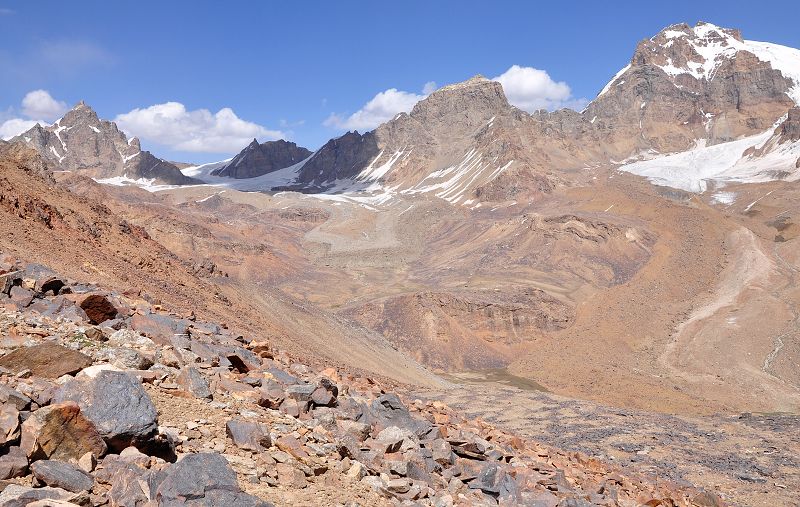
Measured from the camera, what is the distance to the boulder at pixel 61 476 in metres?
4.63

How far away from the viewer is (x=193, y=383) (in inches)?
283

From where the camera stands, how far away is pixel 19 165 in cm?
2434

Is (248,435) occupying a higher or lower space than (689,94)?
lower

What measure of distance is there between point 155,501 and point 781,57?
725 ft

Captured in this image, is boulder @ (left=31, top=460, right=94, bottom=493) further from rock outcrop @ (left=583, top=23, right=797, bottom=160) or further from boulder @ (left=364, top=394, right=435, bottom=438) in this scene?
rock outcrop @ (left=583, top=23, right=797, bottom=160)

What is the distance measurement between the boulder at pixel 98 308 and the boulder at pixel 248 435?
3969mm

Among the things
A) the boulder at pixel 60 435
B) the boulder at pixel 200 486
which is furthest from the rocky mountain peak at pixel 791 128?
the boulder at pixel 60 435

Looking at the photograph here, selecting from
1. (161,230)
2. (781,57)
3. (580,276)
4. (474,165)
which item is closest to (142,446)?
(580,276)

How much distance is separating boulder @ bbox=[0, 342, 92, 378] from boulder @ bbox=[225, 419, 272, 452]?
1.71 m

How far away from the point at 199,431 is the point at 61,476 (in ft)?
5.44

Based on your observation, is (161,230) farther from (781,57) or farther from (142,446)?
(781,57)

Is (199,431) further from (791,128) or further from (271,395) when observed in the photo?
(791,128)

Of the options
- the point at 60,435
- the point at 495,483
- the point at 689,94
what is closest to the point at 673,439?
the point at 495,483

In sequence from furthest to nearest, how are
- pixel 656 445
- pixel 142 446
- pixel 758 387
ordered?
pixel 758 387 < pixel 656 445 < pixel 142 446
